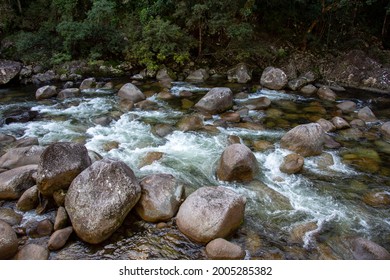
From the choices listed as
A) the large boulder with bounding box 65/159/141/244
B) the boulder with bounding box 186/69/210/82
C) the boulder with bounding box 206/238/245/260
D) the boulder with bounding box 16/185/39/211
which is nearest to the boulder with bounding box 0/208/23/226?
the boulder with bounding box 16/185/39/211

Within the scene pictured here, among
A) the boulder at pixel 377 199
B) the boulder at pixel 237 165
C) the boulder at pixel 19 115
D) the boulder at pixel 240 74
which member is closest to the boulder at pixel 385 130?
the boulder at pixel 377 199

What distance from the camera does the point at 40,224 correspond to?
4.93 m

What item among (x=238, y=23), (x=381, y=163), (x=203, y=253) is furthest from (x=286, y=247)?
(x=238, y=23)

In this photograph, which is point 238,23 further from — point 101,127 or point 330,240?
point 330,240

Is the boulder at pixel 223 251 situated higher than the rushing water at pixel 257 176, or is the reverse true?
the boulder at pixel 223 251

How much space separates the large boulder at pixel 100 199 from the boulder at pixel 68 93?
6.83 meters

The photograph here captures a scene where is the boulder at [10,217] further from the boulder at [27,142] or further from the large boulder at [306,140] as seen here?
the large boulder at [306,140]

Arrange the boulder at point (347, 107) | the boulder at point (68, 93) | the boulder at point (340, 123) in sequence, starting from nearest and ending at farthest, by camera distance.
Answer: the boulder at point (340, 123) → the boulder at point (347, 107) → the boulder at point (68, 93)

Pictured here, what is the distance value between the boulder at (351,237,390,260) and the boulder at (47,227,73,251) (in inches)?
172

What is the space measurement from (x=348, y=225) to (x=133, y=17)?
538 inches

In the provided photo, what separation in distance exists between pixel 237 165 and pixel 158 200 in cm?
176

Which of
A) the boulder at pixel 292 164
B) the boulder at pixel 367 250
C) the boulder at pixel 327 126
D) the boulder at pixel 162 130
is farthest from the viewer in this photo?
the boulder at pixel 327 126

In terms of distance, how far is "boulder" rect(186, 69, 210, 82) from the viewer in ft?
43.0

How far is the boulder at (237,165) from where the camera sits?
6.07 m
